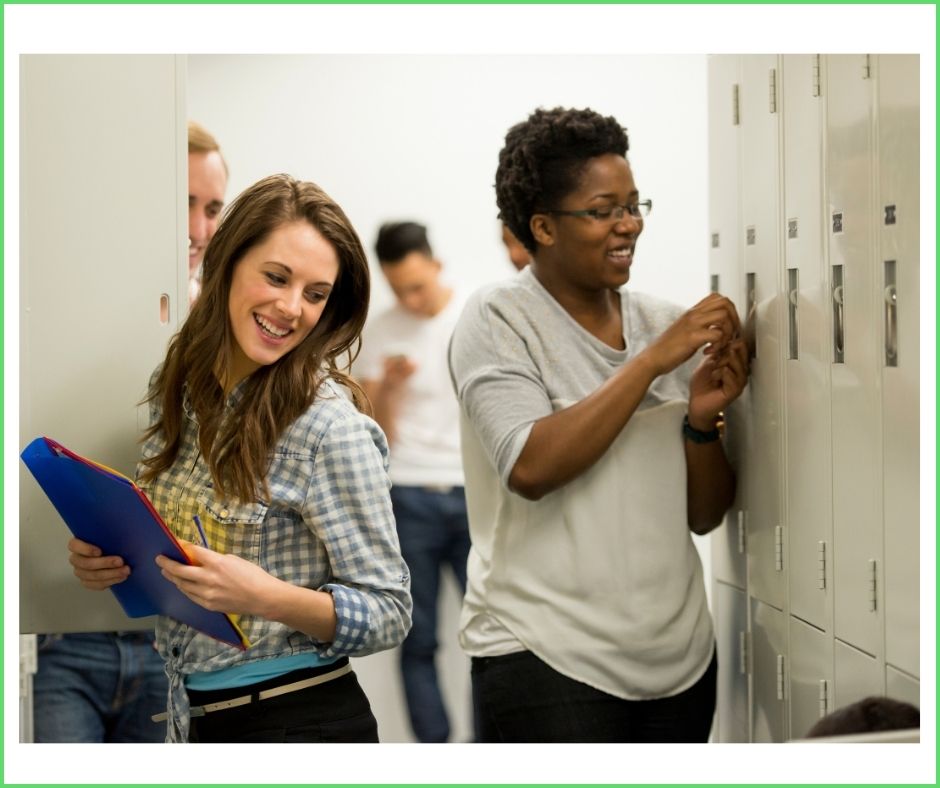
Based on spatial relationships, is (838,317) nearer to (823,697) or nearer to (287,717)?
(823,697)

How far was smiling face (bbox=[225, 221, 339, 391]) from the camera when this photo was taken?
1.54 m

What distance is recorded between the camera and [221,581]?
138cm

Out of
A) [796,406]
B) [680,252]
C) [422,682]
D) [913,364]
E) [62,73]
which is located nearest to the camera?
[913,364]

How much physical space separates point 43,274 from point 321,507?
0.63m

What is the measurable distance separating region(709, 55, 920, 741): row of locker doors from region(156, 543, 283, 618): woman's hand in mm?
830

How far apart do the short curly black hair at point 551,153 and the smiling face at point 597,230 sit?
2 centimetres

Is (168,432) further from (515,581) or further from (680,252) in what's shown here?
(680,252)

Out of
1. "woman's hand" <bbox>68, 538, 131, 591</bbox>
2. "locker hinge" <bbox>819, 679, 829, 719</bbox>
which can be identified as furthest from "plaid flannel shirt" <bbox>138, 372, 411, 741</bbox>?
"locker hinge" <bbox>819, 679, 829, 719</bbox>

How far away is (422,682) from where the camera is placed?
352 centimetres

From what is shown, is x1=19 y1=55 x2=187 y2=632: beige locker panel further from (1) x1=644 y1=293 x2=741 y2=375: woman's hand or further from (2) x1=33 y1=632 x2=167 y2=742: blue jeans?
(1) x1=644 y1=293 x2=741 y2=375: woman's hand

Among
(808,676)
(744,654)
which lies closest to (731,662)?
(744,654)

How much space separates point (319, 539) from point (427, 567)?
76.9 inches

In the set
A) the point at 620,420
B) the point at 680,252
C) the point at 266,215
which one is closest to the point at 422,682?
the point at 680,252

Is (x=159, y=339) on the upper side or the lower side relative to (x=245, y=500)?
upper
